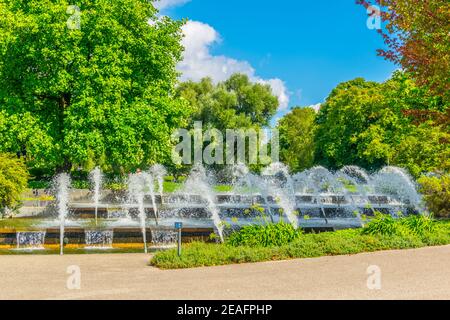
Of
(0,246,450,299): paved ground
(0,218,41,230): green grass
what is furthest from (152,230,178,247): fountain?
(0,218,41,230): green grass

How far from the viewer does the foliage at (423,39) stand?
578 inches

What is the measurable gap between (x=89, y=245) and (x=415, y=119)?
35.4 ft

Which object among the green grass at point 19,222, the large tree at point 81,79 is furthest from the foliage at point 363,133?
the green grass at point 19,222

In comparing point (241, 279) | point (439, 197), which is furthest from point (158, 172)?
point (241, 279)

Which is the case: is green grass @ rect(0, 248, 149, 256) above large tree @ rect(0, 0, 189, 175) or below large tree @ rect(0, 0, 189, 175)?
below

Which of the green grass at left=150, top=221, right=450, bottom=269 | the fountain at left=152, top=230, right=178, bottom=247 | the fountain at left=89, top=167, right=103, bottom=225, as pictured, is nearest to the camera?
the green grass at left=150, top=221, right=450, bottom=269

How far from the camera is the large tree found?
87.1 feet

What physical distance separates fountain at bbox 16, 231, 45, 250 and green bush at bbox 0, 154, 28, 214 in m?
5.79

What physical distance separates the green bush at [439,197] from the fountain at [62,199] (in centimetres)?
1476

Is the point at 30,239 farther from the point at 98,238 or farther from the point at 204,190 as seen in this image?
the point at 204,190

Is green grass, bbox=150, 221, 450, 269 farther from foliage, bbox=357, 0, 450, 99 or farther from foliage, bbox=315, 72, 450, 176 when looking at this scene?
foliage, bbox=315, 72, 450, 176

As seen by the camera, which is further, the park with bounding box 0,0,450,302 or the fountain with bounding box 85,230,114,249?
the fountain with bounding box 85,230,114,249
